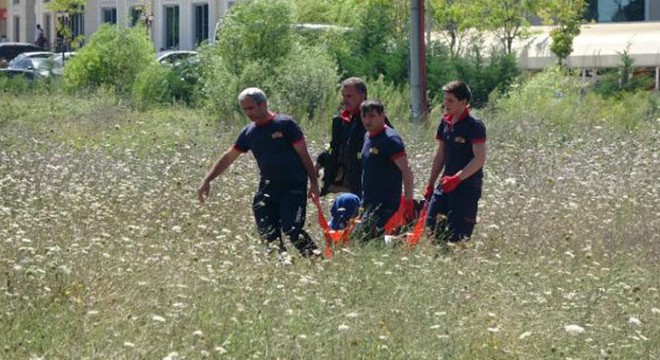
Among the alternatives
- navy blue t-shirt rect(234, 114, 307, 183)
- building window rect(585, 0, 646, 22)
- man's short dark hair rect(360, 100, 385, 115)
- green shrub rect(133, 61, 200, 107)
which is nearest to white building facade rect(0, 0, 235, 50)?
building window rect(585, 0, 646, 22)

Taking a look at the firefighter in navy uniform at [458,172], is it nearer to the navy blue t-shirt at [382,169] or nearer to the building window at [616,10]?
the navy blue t-shirt at [382,169]

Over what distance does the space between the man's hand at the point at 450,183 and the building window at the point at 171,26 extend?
52518 mm

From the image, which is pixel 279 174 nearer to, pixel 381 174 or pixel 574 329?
pixel 381 174

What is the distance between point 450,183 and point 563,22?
31.7m

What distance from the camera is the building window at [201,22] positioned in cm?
6128

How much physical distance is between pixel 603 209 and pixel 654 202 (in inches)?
25.4

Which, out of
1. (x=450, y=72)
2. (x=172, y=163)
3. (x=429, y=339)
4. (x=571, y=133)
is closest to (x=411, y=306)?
(x=429, y=339)

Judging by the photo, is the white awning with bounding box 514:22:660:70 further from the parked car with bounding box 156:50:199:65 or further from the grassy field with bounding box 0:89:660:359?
the grassy field with bounding box 0:89:660:359

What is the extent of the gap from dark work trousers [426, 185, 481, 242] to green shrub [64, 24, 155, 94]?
20.0 metres

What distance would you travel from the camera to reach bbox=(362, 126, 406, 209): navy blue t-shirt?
35.5 ft

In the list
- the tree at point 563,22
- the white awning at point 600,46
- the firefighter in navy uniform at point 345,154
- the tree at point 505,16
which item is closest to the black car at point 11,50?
the white awning at point 600,46

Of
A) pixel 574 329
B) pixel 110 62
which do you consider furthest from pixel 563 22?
pixel 574 329

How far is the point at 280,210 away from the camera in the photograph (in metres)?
11.2

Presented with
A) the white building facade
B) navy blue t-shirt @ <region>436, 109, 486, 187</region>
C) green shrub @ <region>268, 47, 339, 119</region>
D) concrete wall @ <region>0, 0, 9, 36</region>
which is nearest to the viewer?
navy blue t-shirt @ <region>436, 109, 486, 187</region>
